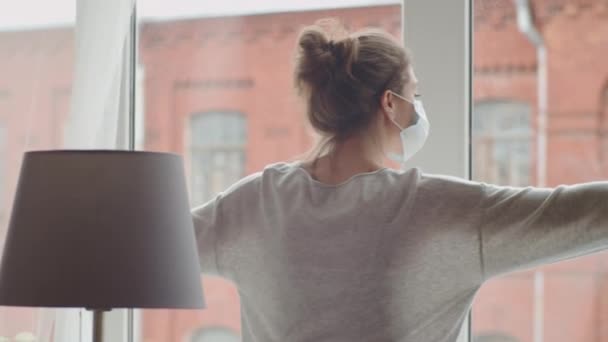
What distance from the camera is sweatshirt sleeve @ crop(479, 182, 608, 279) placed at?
1546mm

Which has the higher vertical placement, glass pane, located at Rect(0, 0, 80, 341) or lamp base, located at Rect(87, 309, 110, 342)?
A: glass pane, located at Rect(0, 0, 80, 341)

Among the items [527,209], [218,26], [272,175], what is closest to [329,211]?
[272,175]

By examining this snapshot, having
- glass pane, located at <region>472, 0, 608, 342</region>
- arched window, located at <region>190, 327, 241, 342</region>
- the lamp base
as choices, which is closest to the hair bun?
glass pane, located at <region>472, 0, 608, 342</region>

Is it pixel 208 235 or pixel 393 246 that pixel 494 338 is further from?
pixel 208 235

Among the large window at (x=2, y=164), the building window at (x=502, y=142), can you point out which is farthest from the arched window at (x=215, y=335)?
the building window at (x=502, y=142)

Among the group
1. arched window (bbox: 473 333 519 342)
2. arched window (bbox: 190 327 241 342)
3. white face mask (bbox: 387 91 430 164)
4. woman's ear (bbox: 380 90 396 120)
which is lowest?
arched window (bbox: 190 327 241 342)

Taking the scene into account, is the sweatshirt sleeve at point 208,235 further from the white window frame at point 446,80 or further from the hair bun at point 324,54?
the white window frame at point 446,80

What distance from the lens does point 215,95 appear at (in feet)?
8.15

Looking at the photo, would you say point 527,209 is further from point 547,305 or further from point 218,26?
point 218,26

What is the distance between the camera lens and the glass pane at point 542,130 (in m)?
1.95

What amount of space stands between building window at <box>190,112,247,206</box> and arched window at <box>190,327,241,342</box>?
0.31 m

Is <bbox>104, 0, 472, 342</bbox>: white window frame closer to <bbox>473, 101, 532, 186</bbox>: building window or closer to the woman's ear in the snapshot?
<bbox>473, 101, 532, 186</bbox>: building window

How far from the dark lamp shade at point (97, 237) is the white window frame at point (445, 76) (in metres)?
0.66

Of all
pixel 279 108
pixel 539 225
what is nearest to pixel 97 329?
pixel 539 225
